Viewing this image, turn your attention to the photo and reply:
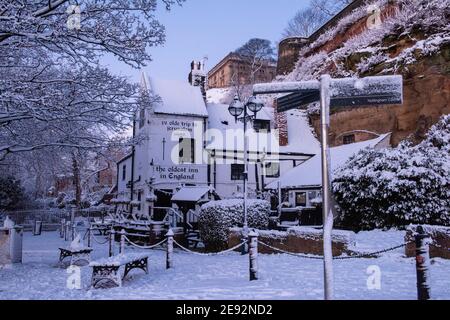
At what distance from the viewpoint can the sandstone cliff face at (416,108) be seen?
1805 centimetres

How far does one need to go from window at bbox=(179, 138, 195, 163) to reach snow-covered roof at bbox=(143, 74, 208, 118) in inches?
68.0

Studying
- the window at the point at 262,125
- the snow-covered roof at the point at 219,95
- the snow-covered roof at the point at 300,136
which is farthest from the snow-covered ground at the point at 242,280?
the snow-covered roof at the point at 219,95

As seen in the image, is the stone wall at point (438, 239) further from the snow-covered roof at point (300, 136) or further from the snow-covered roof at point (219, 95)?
the snow-covered roof at point (219, 95)

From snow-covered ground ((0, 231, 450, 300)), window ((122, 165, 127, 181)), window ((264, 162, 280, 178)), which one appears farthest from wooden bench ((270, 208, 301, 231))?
window ((122, 165, 127, 181))

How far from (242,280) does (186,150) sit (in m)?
16.2

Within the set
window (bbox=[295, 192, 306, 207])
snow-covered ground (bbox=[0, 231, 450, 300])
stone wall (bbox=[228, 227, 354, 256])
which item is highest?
window (bbox=[295, 192, 306, 207])

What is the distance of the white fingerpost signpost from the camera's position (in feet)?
10.5

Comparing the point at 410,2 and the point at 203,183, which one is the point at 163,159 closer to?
the point at 203,183

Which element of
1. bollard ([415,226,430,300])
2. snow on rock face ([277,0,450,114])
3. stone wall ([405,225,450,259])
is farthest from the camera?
snow on rock face ([277,0,450,114])

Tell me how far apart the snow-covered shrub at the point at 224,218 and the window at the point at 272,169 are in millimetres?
10433

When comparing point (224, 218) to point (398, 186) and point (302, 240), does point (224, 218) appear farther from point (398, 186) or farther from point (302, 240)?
point (398, 186)

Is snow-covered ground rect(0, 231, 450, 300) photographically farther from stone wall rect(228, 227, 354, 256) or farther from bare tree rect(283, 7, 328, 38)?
bare tree rect(283, 7, 328, 38)

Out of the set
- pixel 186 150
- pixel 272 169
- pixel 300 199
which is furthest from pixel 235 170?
pixel 300 199
